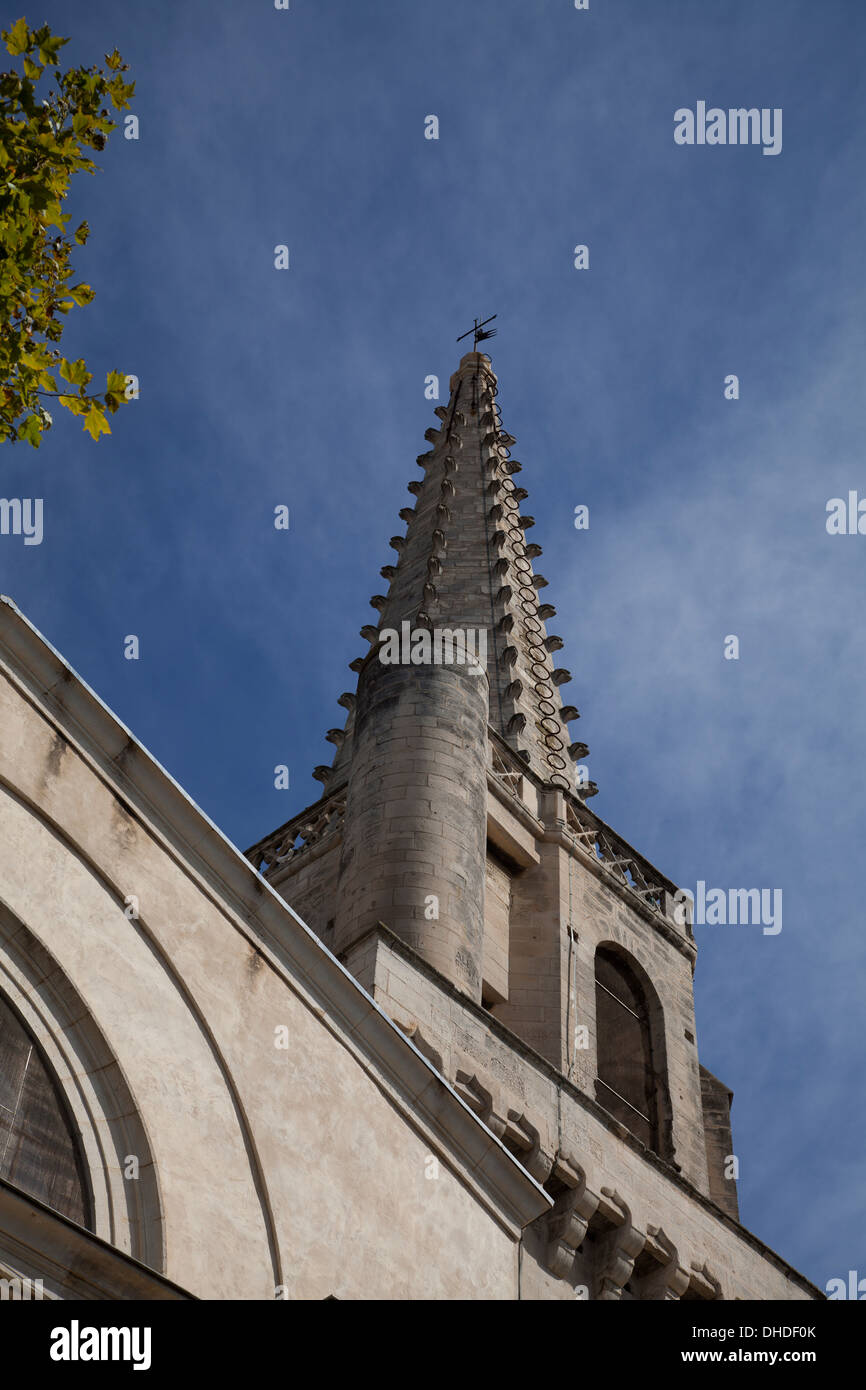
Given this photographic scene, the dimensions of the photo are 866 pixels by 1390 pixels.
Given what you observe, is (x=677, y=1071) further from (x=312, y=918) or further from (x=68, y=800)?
(x=68, y=800)

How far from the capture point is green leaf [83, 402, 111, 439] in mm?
8375

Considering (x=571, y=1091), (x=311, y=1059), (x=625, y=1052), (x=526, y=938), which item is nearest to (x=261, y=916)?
(x=311, y=1059)

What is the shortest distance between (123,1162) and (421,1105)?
260 cm

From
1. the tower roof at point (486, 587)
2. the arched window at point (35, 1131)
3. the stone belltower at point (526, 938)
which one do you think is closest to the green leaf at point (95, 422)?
the arched window at point (35, 1131)

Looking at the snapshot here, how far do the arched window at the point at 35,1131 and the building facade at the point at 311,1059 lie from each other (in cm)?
1

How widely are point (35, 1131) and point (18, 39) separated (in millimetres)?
5288

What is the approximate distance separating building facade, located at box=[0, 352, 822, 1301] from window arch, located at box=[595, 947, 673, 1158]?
5.3 inches

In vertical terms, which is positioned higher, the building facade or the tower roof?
the tower roof

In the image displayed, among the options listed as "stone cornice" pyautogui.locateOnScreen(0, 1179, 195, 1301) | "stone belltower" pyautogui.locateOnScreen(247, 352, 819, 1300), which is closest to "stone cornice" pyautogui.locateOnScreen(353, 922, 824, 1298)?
"stone belltower" pyautogui.locateOnScreen(247, 352, 819, 1300)

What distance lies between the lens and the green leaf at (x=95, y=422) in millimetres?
8375

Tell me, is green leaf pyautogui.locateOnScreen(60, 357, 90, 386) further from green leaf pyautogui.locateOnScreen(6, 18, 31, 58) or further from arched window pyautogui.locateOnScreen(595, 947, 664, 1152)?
arched window pyautogui.locateOnScreen(595, 947, 664, 1152)

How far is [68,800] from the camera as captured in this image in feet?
32.8

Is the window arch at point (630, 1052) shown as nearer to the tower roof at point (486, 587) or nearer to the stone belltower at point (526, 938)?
the stone belltower at point (526, 938)
